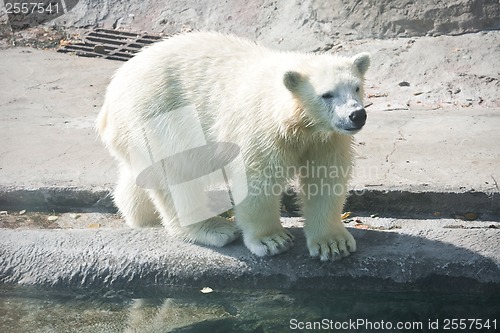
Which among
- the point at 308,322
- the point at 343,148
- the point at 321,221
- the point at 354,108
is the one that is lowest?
the point at 308,322

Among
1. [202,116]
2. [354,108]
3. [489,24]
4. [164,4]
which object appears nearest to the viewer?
[354,108]

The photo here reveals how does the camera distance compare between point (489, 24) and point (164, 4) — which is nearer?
point (489, 24)

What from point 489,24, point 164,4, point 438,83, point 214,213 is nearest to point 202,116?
point 214,213

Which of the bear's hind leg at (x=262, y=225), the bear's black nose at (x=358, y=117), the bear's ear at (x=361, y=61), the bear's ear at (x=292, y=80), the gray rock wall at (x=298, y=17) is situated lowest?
the bear's hind leg at (x=262, y=225)

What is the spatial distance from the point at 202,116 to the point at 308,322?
1.26 meters

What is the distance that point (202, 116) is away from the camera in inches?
176

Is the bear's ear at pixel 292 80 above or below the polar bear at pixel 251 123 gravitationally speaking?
above

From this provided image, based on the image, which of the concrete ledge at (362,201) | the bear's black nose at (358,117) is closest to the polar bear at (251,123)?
the bear's black nose at (358,117)

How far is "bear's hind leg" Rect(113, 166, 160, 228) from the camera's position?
477 cm

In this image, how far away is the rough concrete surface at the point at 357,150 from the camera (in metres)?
4.25

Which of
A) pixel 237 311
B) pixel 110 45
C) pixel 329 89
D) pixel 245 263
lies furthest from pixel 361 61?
pixel 110 45

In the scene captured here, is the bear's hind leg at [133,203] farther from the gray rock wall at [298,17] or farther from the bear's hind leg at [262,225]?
the gray rock wall at [298,17]

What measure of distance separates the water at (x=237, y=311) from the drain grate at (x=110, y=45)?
445 centimetres

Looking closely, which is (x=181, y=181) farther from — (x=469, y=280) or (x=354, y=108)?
(x=469, y=280)
